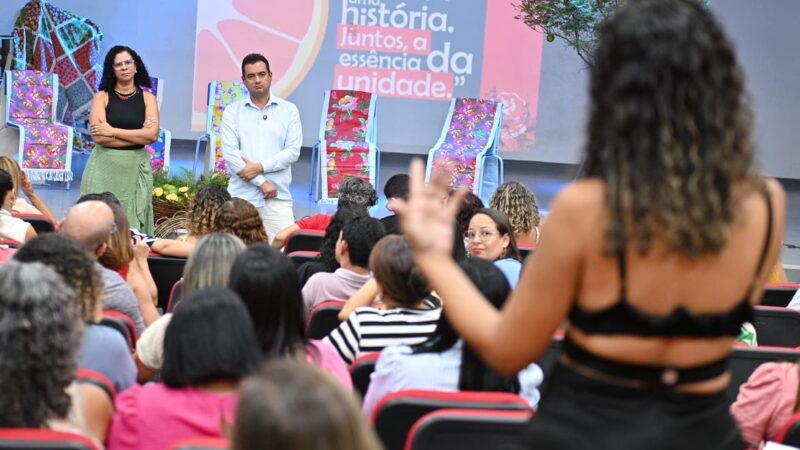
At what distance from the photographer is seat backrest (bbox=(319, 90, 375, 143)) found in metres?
10.4

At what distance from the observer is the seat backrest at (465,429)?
2.09 metres

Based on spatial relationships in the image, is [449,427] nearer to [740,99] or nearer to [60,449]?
[60,449]

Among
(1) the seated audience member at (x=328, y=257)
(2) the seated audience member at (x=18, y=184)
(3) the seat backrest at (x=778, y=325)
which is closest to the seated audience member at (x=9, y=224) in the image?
(2) the seated audience member at (x=18, y=184)

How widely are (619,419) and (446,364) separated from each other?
1206 millimetres

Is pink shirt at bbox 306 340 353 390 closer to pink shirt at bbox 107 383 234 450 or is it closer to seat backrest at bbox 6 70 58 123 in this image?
pink shirt at bbox 107 383 234 450

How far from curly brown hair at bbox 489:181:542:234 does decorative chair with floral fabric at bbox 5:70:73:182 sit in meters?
5.92

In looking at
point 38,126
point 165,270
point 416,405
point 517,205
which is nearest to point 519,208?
Answer: point 517,205

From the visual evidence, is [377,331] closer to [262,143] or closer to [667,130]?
[667,130]

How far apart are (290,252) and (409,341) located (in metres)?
2.05

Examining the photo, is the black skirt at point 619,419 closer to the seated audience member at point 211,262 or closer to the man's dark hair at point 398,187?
the seated audience member at point 211,262

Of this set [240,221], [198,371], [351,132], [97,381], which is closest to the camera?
[198,371]

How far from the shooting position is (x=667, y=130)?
52.9 inches

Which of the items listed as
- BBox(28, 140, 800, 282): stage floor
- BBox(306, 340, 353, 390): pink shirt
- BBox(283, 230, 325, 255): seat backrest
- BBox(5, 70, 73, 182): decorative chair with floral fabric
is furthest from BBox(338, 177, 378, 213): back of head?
BBox(5, 70, 73, 182): decorative chair with floral fabric

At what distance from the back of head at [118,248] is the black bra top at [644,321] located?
266cm
